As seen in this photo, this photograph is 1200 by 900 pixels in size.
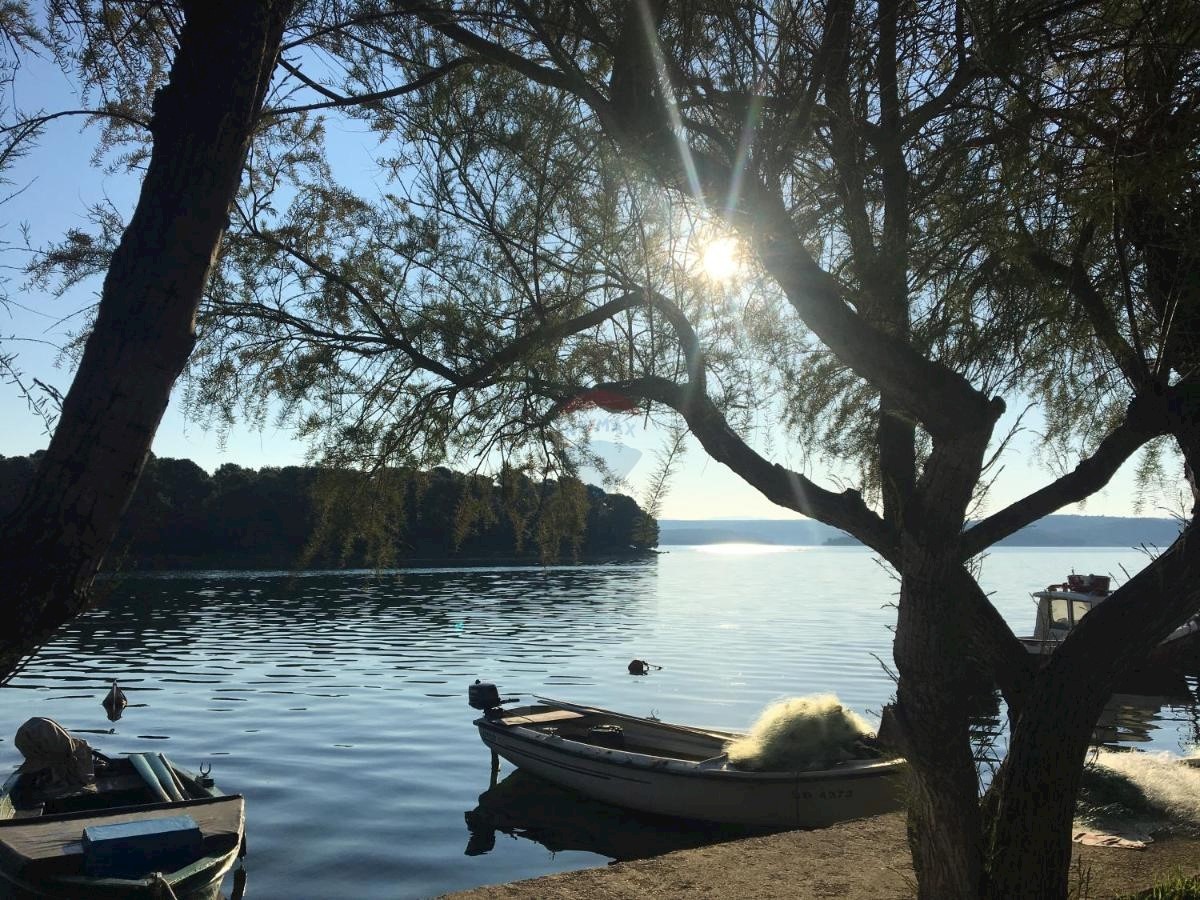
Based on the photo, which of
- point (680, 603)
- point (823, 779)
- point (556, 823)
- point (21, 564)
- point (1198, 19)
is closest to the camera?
point (21, 564)

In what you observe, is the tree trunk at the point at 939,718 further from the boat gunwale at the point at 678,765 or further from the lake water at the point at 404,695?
the boat gunwale at the point at 678,765

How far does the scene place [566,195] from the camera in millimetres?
4988

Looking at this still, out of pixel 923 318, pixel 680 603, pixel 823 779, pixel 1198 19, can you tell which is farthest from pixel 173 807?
pixel 680 603

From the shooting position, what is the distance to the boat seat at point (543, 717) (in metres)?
18.2

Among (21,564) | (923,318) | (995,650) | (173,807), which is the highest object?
(923,318)

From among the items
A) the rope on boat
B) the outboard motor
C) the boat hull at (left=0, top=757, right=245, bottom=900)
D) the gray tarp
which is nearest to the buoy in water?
the outboard motor

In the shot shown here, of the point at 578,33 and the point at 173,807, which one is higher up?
the point at 578,33

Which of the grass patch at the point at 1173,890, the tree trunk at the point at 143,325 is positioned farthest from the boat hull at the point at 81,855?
the tree trunk at the point at 143,325

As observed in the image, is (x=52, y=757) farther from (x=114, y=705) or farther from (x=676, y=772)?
(x=114, y=705)

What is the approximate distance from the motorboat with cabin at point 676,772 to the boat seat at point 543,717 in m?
0.02

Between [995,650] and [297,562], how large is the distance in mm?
3517

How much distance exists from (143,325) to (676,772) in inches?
515

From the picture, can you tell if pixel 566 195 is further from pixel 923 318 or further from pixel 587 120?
pixel 923 318

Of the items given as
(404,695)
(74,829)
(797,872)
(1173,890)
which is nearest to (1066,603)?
(404,695)
